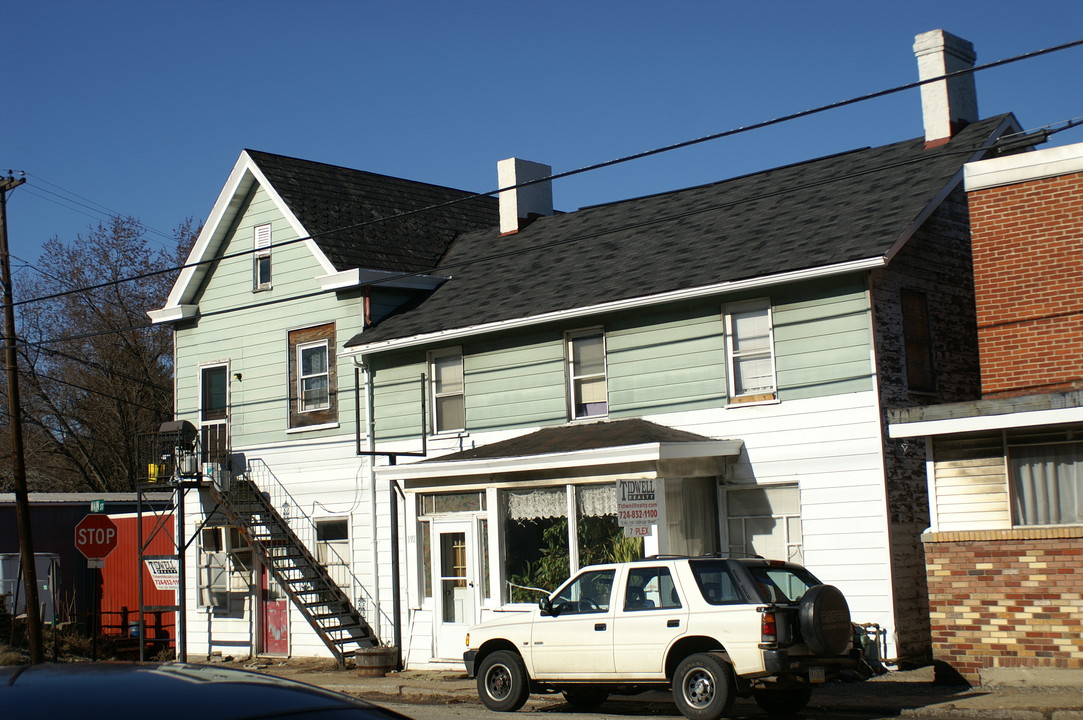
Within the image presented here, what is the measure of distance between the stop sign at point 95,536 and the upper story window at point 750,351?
1147 centimetres

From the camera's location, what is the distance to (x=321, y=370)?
958 inches

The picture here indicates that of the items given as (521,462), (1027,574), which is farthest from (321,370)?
(1027,574)

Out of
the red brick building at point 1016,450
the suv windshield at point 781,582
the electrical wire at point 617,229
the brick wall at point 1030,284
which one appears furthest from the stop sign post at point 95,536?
the brick wall at point 1030,284

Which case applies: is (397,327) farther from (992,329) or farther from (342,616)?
(992,329)

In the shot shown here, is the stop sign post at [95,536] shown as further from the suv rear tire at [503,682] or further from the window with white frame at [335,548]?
the suv rear tire at [503,682]

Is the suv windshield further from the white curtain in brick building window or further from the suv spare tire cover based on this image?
the white curtain in brick building window

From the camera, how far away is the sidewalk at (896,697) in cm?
1294

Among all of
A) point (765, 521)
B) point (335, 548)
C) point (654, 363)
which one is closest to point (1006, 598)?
point (765, 521)

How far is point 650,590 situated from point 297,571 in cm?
1265

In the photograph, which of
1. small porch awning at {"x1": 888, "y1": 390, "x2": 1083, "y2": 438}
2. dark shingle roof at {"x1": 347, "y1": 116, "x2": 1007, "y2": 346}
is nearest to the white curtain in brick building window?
small porch awning at {"x1": 888, "y1": 390, "x2": 1083, "y2": 438}

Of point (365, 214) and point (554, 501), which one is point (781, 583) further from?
point (365, 214)

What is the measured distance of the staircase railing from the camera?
22859 millimetres

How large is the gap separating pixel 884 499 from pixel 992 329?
8.84ft

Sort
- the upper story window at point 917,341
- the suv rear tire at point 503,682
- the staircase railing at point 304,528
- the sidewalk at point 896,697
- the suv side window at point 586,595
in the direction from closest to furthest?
the sidewalk at point 896,697
the suv side window at point 586,595
the suv rear tire at point 503,682
the upper story window at point 917,341
the staircase railing at point 304,528
